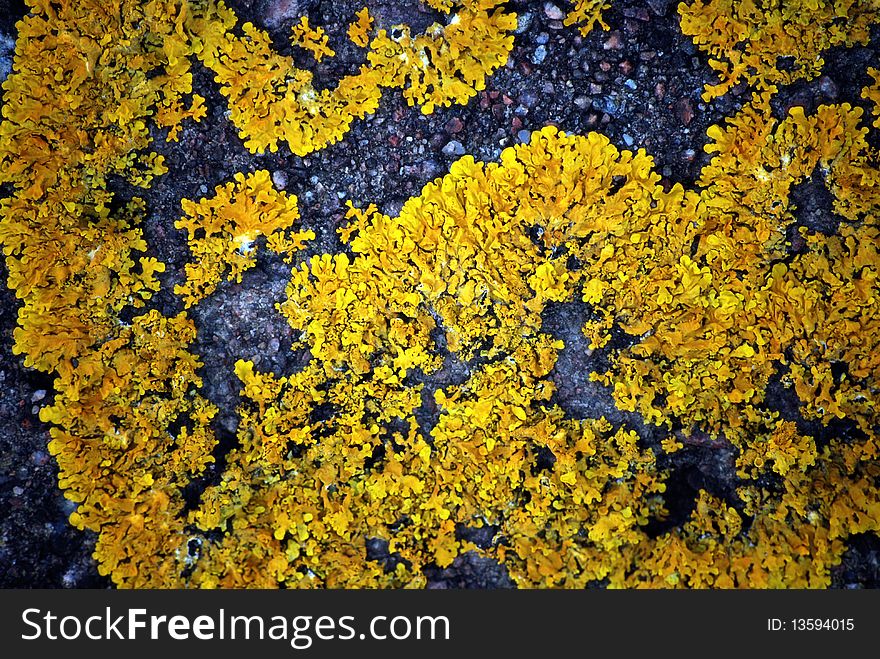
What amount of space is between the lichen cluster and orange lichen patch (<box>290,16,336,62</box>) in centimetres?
1

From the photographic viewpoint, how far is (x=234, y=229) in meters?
1.85

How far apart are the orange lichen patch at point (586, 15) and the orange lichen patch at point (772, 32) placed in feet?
0.74

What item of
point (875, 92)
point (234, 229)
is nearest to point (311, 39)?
point (234, 229)

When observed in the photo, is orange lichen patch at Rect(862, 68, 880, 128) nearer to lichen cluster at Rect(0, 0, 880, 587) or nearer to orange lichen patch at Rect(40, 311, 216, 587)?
lichen cluster at Rect(0, 0, 880, 587)

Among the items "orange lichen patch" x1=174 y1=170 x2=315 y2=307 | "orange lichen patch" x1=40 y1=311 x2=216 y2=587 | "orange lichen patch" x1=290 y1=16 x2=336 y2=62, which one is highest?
"orange lichen patch" x1=290 y1=16 x2=336 y2=62

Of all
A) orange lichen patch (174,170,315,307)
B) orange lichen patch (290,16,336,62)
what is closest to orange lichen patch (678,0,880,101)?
orange lichen patch (290,16,336,62)

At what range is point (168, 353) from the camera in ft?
6.13

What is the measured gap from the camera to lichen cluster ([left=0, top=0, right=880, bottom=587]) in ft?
5.80

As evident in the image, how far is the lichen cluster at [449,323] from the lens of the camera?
1.77m

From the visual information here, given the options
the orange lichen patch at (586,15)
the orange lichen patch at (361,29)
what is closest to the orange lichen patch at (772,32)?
the orange lichen patch at (586,15)

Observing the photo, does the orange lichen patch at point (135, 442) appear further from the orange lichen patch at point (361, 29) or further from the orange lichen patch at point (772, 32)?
the orange lichen patch at point (772, 32)

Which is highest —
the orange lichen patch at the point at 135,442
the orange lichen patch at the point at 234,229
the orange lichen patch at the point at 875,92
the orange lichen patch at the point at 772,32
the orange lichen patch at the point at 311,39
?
the orange lichen patch at the point at 311,39

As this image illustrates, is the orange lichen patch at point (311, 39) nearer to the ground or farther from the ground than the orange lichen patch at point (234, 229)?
farther from the ground

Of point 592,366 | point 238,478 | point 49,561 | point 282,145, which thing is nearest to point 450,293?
point 592,366
